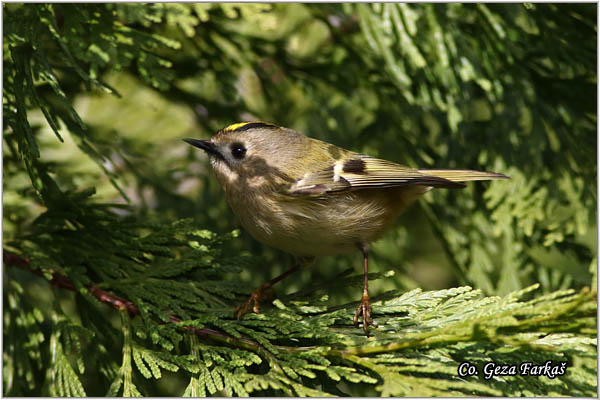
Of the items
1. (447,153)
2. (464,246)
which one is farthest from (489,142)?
(464,246)

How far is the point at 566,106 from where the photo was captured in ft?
6.15

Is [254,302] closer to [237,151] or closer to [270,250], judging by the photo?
[237,151]

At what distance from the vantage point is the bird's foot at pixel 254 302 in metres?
1.40

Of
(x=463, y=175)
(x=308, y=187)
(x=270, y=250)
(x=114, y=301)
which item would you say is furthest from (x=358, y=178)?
(x=114, y=301)

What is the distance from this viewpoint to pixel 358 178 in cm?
177

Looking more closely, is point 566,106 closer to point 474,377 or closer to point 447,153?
point 447,153

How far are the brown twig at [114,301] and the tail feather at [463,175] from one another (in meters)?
0.81

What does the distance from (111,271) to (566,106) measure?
1.44m

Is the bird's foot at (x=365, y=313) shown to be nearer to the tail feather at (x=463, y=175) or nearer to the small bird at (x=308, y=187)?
the small bird at (x=308, y=187)

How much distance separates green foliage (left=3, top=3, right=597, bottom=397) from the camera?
3.99 ft

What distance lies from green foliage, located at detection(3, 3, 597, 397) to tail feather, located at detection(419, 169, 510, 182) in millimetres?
199

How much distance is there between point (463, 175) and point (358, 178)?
12.0 inches

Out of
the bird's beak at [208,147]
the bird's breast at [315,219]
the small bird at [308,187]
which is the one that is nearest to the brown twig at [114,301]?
the small bird at [308,187]

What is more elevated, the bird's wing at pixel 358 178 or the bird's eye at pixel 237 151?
the bird's eye at pixel 237 151
